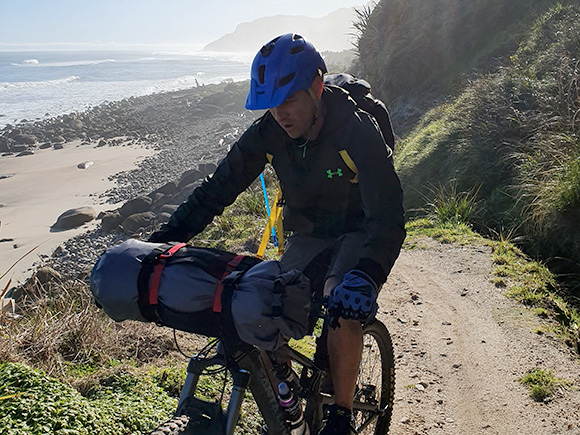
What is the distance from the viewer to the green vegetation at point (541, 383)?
4.14 meters

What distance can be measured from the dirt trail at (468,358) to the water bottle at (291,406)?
5.74 feet

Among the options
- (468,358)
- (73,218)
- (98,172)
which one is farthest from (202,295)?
(98,172)

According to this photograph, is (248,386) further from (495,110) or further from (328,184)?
(495,110)

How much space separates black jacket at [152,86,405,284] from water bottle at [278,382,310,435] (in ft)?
2.38

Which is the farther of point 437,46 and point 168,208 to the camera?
point 168,208

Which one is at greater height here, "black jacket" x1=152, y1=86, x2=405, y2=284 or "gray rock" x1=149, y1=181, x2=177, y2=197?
"black jacket" x1=152, y1=86, x2=405, y2=284

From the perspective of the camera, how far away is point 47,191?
21203 mm

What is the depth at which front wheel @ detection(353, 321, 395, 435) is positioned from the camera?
3.51m

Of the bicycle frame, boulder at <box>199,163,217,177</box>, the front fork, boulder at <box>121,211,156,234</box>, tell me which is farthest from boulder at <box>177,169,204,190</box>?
the front fork

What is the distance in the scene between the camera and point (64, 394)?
319 cm

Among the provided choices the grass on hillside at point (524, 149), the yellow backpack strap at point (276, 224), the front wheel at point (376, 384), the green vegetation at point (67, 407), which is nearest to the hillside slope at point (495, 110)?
the grass on hillside at point (524, 149)

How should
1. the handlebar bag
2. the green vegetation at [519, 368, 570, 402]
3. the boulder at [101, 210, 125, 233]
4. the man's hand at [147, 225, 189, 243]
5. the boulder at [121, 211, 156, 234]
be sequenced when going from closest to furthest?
the handlebar bag, the man's hand at [147, 225, 189, 243], the green vegetation at [519, 368, 570, 402], the boulder at [121, 211, 156, 234], the boulder at [101, 210, 125, 233]

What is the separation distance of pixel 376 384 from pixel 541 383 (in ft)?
4.94

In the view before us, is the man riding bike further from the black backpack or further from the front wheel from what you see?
the front wheel
